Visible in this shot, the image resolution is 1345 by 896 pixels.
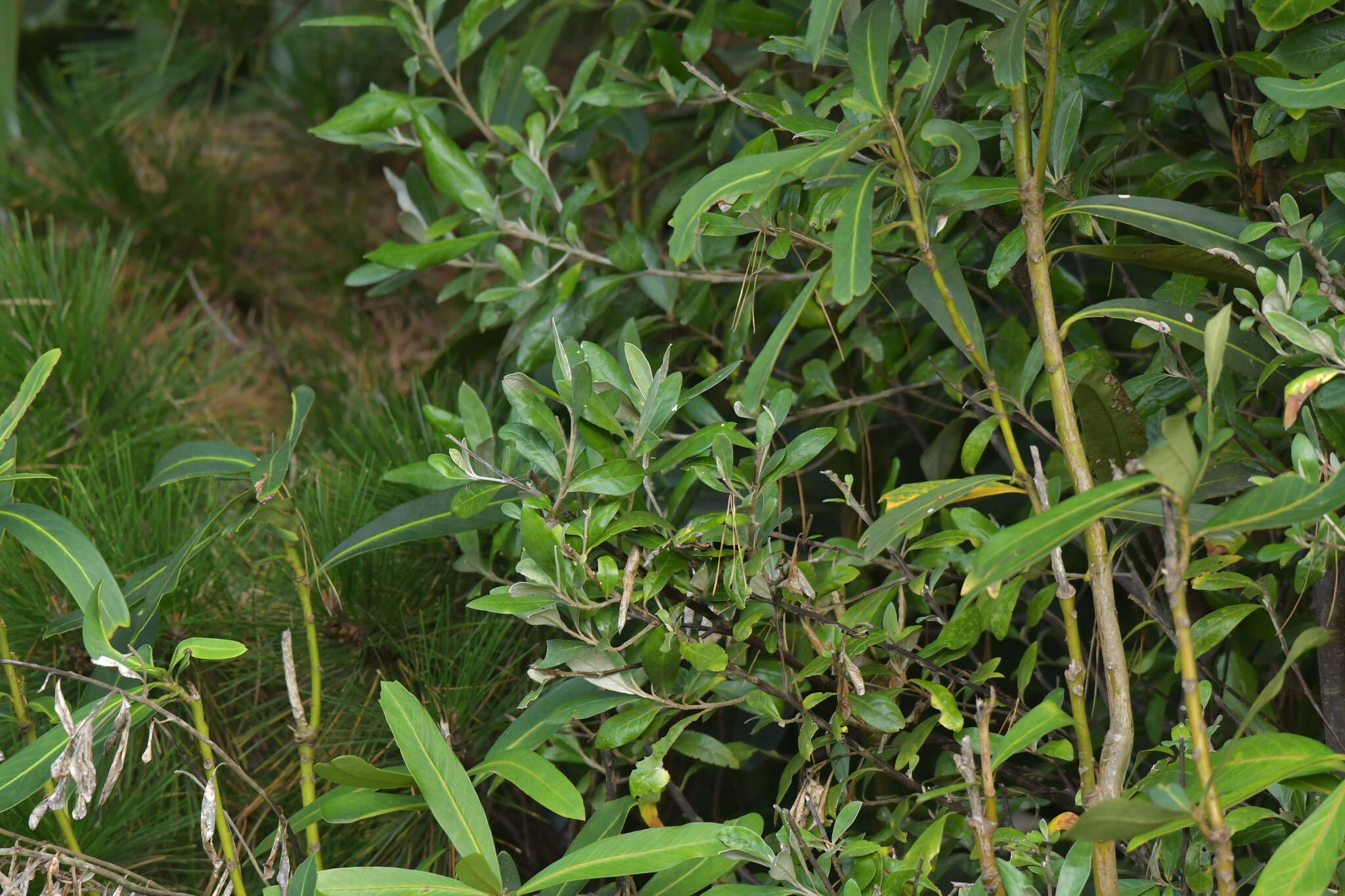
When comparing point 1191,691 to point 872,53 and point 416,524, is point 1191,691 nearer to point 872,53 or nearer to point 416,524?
point 872,53

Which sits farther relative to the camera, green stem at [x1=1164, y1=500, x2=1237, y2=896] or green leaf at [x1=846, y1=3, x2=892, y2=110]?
green leaf at [x1=846, y1=3, x2=892, y2=110]

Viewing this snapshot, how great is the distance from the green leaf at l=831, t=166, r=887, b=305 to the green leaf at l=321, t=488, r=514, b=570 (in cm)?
25

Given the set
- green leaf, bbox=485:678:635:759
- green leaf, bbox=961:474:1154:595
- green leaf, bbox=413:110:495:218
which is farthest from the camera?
green leaf, bbox=413:110:495:218

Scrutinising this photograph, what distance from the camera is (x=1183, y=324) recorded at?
51cm

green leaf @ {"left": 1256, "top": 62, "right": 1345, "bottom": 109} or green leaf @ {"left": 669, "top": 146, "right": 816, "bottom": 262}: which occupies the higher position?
green leaf @ {"left": 1256, "top": 62, "right": 1345, "bottom": 109}

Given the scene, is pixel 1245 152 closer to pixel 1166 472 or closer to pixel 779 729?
pixel 1166 472

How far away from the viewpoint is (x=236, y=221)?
155 centimetres

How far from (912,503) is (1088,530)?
0.08 meters

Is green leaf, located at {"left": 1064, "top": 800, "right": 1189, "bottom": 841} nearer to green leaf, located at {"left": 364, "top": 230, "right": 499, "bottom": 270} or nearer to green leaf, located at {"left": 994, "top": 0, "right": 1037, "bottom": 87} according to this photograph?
green leaf, located at {"left": 994, "top": 0, "right": 1037, "bottom": 87}

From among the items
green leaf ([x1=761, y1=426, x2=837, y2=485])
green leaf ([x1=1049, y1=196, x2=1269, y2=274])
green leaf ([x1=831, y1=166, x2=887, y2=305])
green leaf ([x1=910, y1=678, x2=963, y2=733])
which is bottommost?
green leaf ([x1=910, y1=678, x2=963, y2=733])

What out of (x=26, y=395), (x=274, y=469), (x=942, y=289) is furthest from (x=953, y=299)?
(x=26, y=395)

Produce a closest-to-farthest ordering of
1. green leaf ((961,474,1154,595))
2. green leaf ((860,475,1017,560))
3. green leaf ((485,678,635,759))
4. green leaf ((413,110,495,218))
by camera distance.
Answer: green leaf ((961,474,1154,595)) → green leaf ((860,475,1017,560)) → green leaf ((485,678,635,759)) → green leaf ((413,110,495,218))

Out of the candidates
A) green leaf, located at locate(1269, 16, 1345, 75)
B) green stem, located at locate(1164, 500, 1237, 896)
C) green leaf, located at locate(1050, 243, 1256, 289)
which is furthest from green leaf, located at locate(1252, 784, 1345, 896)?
green leaf, located at locate(1269, 16, 1345, 75)

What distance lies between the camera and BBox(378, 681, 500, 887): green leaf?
20.2 inches
